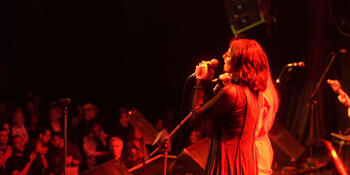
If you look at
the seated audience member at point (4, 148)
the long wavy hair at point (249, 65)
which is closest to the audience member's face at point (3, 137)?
the seated audience member at point (4, 148)

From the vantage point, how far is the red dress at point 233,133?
257 centimetres

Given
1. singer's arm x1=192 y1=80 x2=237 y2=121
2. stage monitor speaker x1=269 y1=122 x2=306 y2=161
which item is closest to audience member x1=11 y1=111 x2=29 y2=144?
stage monitor speaker x1=269 y1=122 x2=306 y2=161

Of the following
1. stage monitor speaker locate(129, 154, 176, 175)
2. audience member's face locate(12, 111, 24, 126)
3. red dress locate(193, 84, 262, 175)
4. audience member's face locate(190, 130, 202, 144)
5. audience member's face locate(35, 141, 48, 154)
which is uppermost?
red dress locate(193, 84, 262, 175)

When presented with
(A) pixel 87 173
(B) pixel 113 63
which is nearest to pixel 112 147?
(A) pixel 87 173

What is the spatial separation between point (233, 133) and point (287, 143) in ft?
13.1

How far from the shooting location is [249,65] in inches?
104

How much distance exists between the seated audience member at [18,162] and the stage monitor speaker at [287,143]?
10.8 ft

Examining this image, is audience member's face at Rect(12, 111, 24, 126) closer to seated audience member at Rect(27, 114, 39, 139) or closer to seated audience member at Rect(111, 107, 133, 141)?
seated audience member at Rect(27, 114, 39, 139)

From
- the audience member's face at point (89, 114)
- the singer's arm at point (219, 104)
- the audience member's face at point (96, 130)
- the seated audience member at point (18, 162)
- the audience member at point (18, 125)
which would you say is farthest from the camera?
the audience member's face at point (89, 114)

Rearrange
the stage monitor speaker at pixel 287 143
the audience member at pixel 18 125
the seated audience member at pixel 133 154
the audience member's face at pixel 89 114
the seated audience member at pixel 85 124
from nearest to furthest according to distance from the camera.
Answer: the seated audience member at pixel 133 154, the stage monitor speaker at pixel 287 143, the seated audience member at pixel 85 124, the audience member at pixel 18 125, the audience member's face at pixel 89 114

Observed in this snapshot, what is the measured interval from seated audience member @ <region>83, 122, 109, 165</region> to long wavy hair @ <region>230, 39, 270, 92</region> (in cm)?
391

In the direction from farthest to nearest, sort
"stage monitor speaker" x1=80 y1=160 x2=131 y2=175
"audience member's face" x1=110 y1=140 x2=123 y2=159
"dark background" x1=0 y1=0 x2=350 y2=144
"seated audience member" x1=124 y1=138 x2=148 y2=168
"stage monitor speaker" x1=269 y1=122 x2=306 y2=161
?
1. "dark background" x1=0 y1=0 x2=350 y2=144
2. "stage monitor speaker" x1=269 y1=122 x2=306 y2=161
3. "seated audience member" x1=124 y1=138 x2=148 y2=168
4. "audience member's face" x1=110 y1=140 x2=123 y2=159
5. "stage monitor speaker" x1=80 y1=160 x2=131 y2=175

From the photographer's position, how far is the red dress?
2566 millimetres

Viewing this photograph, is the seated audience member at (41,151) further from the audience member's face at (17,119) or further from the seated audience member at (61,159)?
the audience member's face at (17,119)
